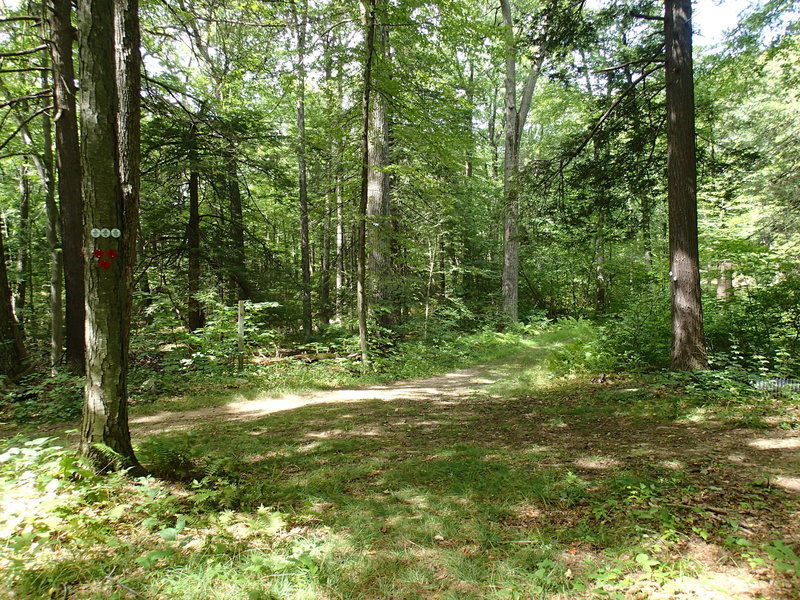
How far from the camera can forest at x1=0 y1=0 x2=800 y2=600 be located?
2512mm

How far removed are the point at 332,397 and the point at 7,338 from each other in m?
6.19

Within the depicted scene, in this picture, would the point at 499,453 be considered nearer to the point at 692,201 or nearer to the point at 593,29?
the point at 692,201

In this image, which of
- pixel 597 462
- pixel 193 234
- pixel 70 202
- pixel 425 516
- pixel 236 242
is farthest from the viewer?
pixel 236 242

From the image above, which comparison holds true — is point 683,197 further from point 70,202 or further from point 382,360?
point 70,202

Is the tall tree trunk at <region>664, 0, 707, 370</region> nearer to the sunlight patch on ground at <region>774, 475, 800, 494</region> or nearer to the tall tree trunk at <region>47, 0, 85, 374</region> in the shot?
the sunlight patch on ground at <region>774, 475, 800, 494</region>

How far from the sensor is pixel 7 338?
7621mm

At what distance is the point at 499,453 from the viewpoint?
438cm

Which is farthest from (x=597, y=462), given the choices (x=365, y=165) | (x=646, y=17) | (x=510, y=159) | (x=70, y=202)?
(x=510, y=159)

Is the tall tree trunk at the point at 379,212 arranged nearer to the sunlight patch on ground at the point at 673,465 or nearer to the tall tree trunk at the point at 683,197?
the tall tree trunk at the point at 683,197

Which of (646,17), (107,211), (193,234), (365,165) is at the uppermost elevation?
(646,17)

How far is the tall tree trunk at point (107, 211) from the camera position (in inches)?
122

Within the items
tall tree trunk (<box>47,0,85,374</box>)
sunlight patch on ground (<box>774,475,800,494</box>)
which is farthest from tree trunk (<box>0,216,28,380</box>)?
sunlight patch on ground (<box>774,475,800,494</box>)

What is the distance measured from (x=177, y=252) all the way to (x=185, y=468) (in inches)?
350

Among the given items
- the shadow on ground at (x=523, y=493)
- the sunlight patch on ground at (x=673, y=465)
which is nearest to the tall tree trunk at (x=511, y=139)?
the shadow on ground at (x=523, y=493)
